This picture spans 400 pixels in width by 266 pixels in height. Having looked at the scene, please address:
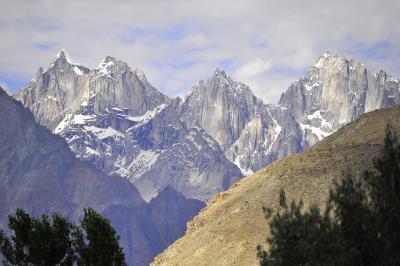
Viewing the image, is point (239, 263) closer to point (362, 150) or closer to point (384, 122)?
point (362, 150)

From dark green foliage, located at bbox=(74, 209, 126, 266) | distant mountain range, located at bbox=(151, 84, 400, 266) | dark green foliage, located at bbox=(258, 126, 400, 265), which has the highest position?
distant mountain range, located at bbox=(151, 84, 400, 266)

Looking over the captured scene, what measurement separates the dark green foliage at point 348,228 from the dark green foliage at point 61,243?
77.4 feet

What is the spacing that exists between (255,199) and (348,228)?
172ft

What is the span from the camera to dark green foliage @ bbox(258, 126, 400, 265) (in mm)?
49656

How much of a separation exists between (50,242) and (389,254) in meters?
35.4

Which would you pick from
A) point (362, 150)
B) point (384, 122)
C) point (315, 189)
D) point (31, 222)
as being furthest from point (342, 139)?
point (31, 222)

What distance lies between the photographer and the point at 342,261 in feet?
163

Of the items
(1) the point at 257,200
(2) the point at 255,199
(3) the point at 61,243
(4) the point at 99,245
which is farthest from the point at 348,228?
(2) the point at 255,199

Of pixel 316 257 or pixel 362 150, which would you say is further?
pixel 362 150

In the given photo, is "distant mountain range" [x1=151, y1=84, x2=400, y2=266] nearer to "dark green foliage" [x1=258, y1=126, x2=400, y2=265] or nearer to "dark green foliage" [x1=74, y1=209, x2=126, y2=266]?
"dark green foliage" [x1=74, y1=209, x2=126, y2=266]

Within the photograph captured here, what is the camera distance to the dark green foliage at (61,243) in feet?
241

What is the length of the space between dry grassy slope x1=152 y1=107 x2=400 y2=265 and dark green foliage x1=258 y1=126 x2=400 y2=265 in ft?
127

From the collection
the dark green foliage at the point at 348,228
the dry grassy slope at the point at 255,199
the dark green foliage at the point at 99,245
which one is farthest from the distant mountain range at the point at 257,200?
the dark green foliage at the point at 348,228

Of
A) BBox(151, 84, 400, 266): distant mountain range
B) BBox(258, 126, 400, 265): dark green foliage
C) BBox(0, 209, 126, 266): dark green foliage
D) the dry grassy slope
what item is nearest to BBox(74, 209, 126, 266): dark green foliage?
BBox(0, 209, 126, 266): dark green foliage
